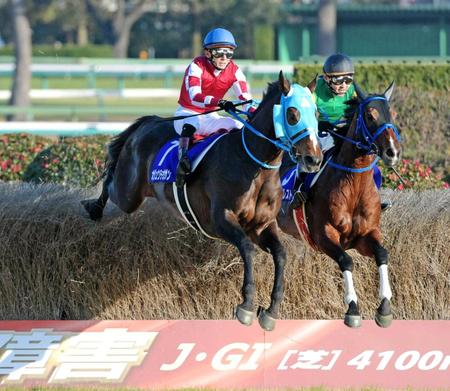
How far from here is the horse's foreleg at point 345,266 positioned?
7219 mm

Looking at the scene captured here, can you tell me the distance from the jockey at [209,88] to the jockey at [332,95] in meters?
0.63

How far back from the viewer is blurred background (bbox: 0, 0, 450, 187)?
13.8m

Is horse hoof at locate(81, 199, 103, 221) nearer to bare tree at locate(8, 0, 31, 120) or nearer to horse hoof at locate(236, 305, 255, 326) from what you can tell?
horse hoof at locate(236, 305, 255, 326)

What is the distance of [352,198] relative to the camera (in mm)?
7855

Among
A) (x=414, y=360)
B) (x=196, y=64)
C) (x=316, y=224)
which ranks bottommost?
(x=414, y=360)

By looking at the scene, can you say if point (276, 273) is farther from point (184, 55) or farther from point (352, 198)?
point (184, 55)

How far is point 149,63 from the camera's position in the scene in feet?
105

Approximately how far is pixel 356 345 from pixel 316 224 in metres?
0.99

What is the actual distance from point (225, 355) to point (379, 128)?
192 centimetres

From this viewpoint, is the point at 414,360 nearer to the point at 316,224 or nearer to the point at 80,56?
the point at 316,224

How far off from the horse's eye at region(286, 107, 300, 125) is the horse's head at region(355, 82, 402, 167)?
27.3 inches

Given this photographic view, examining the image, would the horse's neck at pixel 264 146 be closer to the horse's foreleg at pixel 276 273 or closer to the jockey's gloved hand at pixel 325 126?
the horse's foreleg at pixel 276 273

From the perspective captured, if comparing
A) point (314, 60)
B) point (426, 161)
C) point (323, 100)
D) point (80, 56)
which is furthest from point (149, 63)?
point (323, 100)

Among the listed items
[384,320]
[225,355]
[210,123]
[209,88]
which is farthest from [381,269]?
[209,88]
